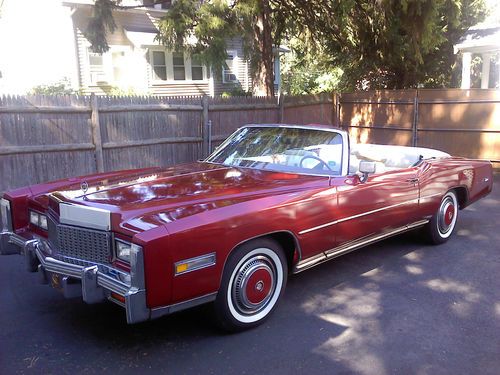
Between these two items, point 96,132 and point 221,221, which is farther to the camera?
point 96,132

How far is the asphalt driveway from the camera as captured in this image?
310cm

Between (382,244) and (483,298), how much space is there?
67.2 inches

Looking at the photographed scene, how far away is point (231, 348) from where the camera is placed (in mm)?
3299

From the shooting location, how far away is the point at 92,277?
2996mm

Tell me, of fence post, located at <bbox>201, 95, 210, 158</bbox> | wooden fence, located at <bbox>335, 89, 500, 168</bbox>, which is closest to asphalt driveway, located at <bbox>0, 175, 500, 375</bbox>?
fence post, located at <bbox>201, 95, 210, 158</bbox>

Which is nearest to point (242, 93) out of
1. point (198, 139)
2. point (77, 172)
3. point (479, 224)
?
point (198, 139)

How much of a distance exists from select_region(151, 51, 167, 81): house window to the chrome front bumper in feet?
56.0

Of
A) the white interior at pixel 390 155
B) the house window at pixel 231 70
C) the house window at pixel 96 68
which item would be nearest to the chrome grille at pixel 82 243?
the white interior at pixel 390 155

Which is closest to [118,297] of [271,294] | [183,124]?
[271,294]

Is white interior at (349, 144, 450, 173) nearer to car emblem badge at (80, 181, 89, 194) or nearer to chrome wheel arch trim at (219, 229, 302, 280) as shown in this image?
chrome wheel arch trim at (219, 229, 302, 280)

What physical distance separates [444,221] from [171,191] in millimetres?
3550

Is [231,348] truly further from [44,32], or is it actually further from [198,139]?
[44,32]

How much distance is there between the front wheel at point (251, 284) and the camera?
3.34m

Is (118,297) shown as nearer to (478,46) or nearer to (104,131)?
(104,131)
